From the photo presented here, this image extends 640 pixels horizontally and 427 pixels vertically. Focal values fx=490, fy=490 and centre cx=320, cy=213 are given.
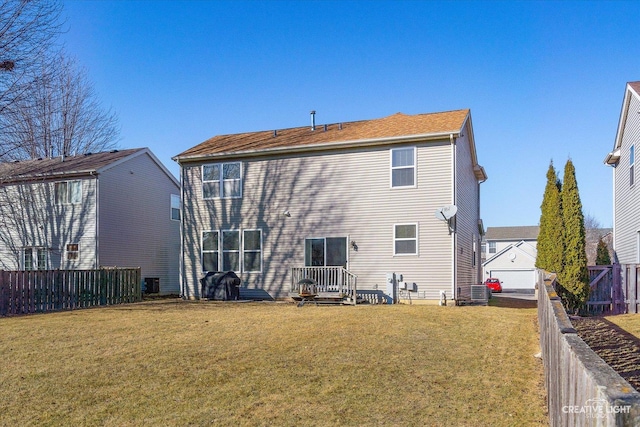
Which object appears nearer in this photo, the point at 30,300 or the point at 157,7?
the point at 30,300

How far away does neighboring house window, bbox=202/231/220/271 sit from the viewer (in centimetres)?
1878

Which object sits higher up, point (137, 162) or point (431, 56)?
point (431, 56)

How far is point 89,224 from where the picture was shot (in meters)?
21.5

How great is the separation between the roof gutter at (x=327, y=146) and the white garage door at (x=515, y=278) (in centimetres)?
3319

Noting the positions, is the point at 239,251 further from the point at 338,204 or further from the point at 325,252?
the point at 338,204

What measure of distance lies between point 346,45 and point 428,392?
48.3 ft

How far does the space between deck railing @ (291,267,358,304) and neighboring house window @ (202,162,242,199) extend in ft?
14.2

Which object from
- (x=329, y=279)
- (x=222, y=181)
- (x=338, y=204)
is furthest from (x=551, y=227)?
(x=222, y=181)

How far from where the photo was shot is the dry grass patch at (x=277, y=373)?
5137mm

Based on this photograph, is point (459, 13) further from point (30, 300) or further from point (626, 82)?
point (30, 300)

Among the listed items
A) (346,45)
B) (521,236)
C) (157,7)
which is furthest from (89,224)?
(521,236)

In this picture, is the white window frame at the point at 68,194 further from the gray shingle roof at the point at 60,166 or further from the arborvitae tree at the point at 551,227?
the arborvitae tree at the point at 551,227

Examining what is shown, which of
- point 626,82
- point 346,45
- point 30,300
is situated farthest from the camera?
point 346,45

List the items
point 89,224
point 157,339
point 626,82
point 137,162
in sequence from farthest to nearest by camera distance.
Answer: point 137,162, point 89,224, point 626,82, point 157,339
